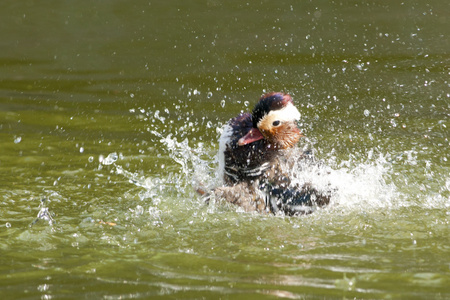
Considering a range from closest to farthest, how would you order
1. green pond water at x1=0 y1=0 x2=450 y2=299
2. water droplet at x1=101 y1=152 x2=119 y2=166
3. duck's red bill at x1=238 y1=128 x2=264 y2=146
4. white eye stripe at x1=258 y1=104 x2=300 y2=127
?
green pond water at x1=0 y1=0 x2=450 y2=299 → duck's red bill at x1=238 y1=128 x2=264 y2=146 → white eye stripe at x1=258 y1=104 x2=300 y2=127 → water droplet at x1=101 y1=152 x2=119 y2=166

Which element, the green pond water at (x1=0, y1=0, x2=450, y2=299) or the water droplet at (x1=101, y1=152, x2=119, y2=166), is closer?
the green pond water at (x1=0, y1=0, x2=450, y2=299)

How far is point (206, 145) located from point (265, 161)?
1891mm

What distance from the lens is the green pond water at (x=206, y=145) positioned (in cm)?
411

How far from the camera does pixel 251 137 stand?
16.4 feet

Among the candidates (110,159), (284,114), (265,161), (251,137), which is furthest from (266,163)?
(110,159)

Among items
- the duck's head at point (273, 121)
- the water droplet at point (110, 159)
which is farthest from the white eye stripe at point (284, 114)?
the water droplet at point (110, 159)

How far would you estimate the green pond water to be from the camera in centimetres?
411

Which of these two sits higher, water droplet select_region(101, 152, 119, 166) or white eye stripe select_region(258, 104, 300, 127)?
white eye stripe select_region(258, 104, 300, 127)

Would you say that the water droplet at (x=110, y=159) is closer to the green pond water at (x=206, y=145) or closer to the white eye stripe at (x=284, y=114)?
the green pond water at (x=206, y=145)

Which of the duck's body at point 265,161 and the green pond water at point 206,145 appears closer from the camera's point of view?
the green pond water at point 206,145

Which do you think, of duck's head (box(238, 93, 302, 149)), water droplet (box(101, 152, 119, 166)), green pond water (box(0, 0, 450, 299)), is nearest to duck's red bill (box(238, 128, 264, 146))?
duck's head (box(238, 93, 302, 149))

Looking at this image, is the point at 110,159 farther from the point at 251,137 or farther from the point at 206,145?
the point at 251,137

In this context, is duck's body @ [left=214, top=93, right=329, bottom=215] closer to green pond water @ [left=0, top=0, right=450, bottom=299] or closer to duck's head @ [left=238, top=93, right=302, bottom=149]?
duck's head @ [left=238, top=93, right=302, bottom=149]

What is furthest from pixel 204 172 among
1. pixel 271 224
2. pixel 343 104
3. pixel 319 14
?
pixel 319 14
